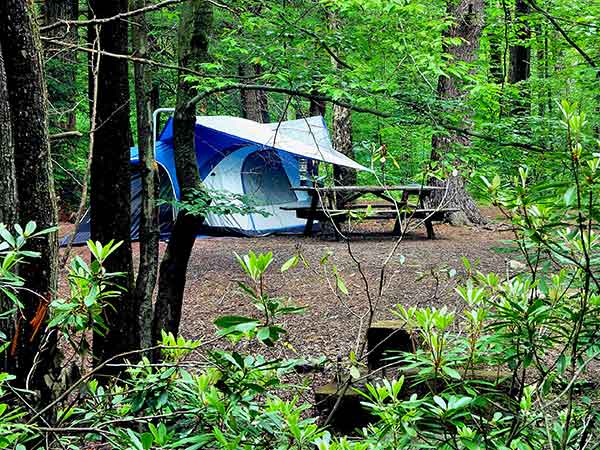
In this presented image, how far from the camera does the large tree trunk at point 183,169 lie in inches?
189

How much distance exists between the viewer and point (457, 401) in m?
1.23

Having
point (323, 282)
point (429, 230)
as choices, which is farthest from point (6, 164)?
point (429, 230)

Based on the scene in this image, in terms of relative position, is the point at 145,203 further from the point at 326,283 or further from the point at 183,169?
the point at 326,283

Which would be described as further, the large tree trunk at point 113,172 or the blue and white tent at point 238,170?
the blue and white tent at point 238,170

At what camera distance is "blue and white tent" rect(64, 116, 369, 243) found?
10266 mm

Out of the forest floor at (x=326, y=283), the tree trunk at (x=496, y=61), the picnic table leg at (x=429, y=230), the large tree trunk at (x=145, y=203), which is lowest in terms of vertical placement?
the forest floor at (x=326, y=283)

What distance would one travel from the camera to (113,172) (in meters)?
4.03

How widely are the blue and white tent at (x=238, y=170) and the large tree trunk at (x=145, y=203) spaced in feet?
15.4

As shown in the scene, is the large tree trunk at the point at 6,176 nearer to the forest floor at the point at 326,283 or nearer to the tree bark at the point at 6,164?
the tree bark at the point at 6,164

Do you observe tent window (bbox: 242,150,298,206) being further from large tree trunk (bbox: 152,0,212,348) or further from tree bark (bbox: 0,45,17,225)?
tree bark (bbox: 0,45,17,225)

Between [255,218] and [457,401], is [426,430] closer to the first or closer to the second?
[457,401]

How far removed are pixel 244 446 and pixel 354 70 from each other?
3386mm

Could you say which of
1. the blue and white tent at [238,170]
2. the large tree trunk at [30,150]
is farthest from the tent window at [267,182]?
the large tree trunk at [30,150]

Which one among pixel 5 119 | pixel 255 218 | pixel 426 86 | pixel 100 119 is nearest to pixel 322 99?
pixel 426 86
